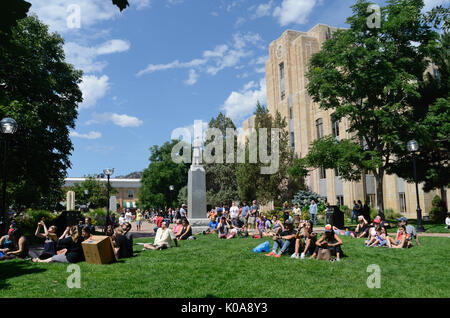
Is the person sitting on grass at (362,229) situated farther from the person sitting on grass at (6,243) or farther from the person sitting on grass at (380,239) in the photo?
the person sitting on grass at (6,243)

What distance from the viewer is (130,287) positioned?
6.84 m

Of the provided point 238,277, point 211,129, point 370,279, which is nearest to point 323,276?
point 370,279

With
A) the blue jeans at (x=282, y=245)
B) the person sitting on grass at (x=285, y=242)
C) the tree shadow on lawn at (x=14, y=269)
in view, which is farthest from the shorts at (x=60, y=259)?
the blue jeans at (x=282, y=245)

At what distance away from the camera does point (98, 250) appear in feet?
31.0

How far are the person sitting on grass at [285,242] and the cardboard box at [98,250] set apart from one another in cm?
479

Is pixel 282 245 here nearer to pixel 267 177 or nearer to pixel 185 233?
pixel 185 233

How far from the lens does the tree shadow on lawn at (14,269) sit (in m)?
7.98

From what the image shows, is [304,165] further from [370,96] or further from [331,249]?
[331,249]

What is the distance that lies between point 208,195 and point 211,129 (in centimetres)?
1056

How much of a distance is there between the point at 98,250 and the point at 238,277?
429cm

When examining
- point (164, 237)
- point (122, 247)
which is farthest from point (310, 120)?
point (122, 247)

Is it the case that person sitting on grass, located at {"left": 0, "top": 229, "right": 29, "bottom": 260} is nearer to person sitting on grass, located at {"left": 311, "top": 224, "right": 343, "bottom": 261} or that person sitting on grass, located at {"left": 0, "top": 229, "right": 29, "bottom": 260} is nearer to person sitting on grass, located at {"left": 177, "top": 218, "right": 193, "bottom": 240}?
person sitting on grass, located at {"left": 177, "top": 218, "right": 193, "bottom": 240}

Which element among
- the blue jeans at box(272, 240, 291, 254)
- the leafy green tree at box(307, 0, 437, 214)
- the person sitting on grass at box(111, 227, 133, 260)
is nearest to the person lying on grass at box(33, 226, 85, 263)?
the person sitting on grass at box(111, 227, 133, 260)

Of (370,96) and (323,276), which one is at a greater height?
(370,96)
